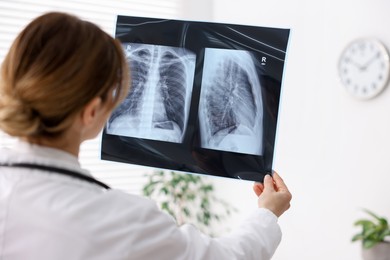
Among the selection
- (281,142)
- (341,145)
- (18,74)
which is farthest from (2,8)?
(18,74)

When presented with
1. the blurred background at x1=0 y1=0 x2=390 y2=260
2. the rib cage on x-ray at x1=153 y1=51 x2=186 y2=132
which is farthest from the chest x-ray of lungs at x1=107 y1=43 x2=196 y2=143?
the blurred background at x1=0 y1=0 x2=390 y2=260

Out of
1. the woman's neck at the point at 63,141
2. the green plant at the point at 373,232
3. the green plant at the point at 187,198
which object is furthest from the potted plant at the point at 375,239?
the woman's neck at the point at 63,141

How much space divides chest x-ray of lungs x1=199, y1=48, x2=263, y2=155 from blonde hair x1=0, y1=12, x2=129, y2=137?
52 centimetres

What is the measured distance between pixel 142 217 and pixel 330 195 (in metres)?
2.08

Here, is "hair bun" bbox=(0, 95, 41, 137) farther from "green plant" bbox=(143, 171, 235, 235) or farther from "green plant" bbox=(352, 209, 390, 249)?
"green plant" bbox=(143, 171, 235, 235)

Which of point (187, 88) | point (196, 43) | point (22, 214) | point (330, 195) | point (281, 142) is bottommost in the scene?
point (330, 195)

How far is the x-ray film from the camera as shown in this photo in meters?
1.31

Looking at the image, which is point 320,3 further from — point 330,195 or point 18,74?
point 18,74

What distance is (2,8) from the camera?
3.08 meters

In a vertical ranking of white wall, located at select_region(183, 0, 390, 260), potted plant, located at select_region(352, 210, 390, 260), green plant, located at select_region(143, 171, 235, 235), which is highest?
white wall, located at select_region(183, 0, 390, 260)

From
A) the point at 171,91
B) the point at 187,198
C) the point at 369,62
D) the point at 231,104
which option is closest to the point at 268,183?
the point at 231,104

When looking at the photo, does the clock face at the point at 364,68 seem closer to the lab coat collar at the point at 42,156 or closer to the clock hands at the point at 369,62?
the clock hands at the point at 369,62

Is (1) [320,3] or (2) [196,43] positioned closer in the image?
(2) [196,43]

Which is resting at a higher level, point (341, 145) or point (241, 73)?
point (241, 73)
